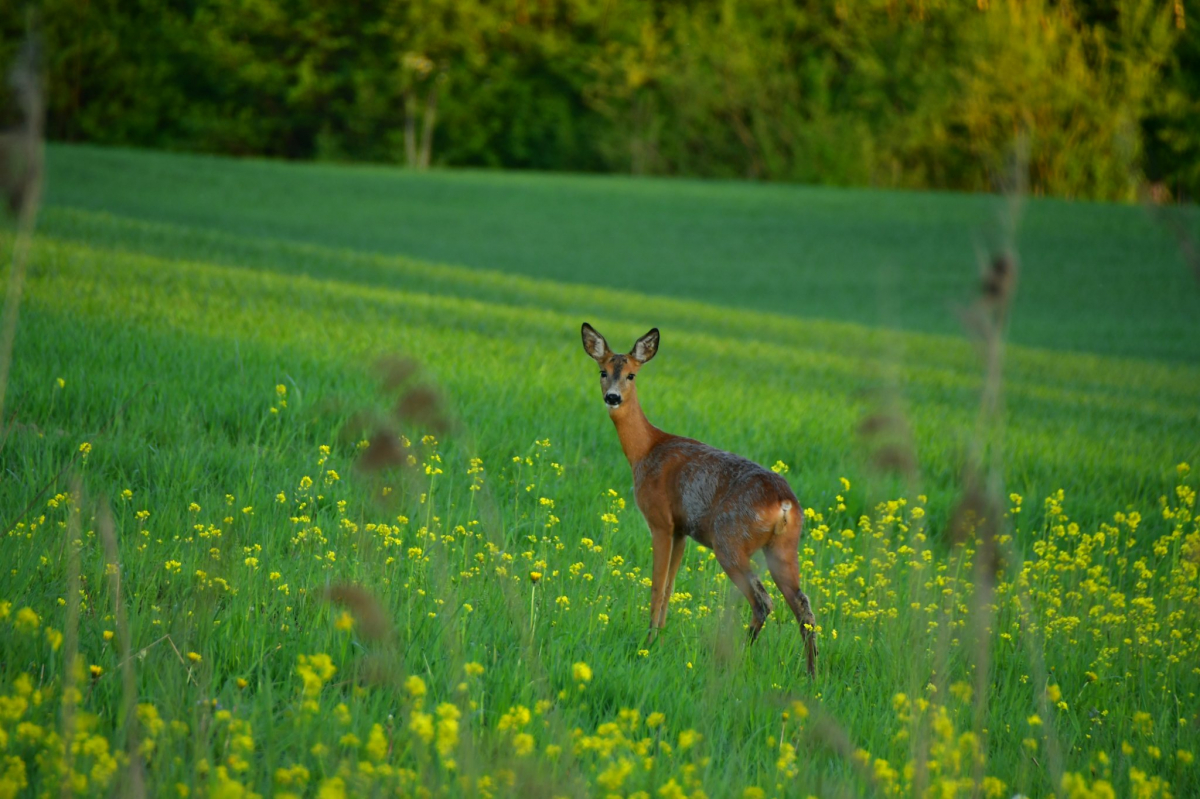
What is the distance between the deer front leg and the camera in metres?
4.39

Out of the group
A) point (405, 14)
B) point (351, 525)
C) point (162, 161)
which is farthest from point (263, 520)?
point (405, 14)

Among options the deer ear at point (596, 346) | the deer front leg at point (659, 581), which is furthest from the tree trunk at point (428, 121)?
the deer front leg at point (659, 581)

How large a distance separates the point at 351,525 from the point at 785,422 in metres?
4.22

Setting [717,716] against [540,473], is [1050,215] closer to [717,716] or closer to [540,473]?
[540,473]

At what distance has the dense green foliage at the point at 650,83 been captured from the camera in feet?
109

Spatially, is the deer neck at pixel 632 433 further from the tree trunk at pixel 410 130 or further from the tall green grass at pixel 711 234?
the tree trunk at pixel 410 130

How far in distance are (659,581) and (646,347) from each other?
4.14 feet

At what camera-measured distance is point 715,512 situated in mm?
4461

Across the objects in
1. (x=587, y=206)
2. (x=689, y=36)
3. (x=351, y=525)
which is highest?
(x=689, y=36)

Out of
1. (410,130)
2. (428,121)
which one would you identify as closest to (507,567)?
(410,130)

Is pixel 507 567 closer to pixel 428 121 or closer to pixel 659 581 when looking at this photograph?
pixel 659 581

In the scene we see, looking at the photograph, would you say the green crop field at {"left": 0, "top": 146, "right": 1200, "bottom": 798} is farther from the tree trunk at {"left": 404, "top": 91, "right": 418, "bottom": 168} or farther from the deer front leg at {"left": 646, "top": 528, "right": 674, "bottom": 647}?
the tree trunk at {"left": 404, "top": 91, "right": 418, "bottom": 168}

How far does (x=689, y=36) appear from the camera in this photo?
141ft

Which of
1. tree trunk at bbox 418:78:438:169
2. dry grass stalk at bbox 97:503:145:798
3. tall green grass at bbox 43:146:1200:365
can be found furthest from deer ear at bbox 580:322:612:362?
tree trunk at bbox 418:78:438:169
